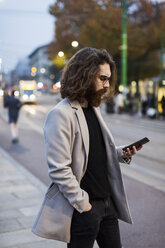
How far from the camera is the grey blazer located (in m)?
2.20

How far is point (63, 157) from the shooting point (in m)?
2.22

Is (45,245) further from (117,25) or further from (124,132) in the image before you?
(117,25)

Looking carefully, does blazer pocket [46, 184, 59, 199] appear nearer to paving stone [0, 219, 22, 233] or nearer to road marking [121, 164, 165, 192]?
paving stone [0, 219, 22, 233]

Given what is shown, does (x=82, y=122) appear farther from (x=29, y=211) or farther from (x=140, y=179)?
(x=140, y=179)

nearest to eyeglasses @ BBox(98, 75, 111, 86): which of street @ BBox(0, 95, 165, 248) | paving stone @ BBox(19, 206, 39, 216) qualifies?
street @ BBox(0, 95, 165, 248)

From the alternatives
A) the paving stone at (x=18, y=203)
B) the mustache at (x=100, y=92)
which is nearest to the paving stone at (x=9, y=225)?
the paving stone at (x=18, y=203)

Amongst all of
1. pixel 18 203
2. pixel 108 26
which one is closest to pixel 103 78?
pixel 18 203

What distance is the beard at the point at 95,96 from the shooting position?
2393 mm

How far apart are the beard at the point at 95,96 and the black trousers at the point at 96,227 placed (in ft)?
1.98

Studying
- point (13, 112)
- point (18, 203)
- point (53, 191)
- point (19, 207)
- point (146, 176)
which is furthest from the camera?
point (13, 112)

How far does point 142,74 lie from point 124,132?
2825cm

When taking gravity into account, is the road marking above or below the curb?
below

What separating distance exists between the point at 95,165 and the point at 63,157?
240 millimetres

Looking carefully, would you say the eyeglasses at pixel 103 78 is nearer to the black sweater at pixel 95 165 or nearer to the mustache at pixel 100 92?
the mustache at pixel 100 92
